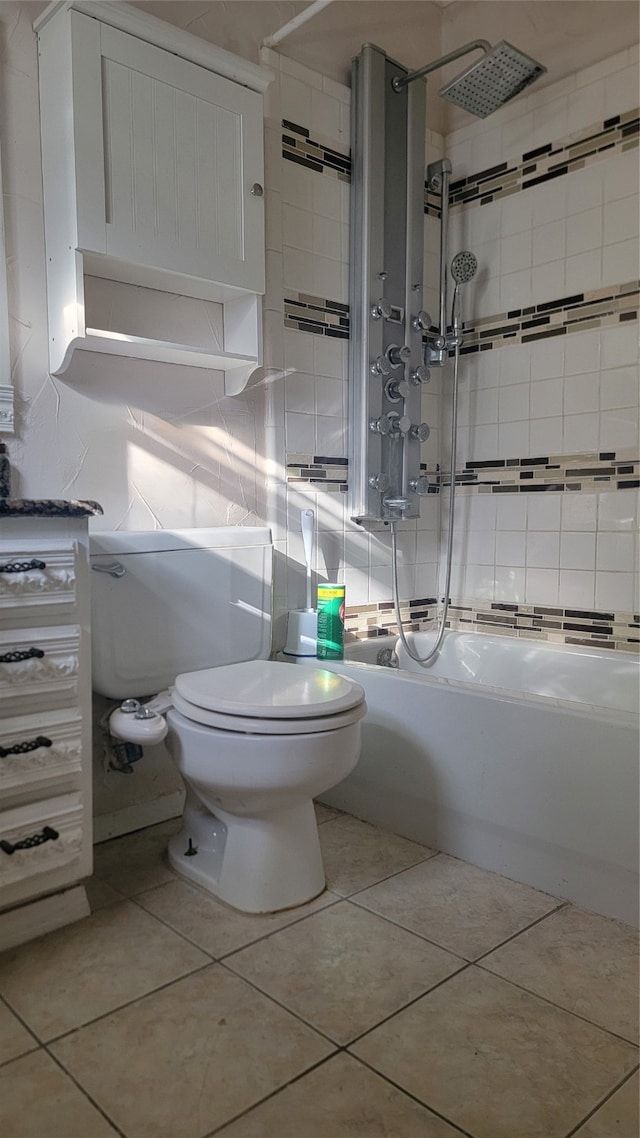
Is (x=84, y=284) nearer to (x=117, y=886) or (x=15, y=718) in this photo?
(x=15, y=718)

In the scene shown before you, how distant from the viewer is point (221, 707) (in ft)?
5.00

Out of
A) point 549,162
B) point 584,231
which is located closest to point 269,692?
point 584,231

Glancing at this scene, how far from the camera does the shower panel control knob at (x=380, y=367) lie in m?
2.39

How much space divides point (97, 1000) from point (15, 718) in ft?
1.63

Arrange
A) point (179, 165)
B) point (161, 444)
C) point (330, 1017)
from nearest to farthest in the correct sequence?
point (330, 1017) < point (179, 165) < point (161, 444)

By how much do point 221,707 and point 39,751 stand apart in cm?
34

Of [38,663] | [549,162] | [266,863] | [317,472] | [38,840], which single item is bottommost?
[266,863]

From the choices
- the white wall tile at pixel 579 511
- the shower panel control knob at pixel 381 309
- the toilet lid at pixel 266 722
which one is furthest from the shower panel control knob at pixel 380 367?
the toilet lid at pixel 266 722

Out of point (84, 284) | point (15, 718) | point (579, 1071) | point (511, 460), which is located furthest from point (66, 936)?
point (511, 460)

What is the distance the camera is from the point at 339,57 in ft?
7.72

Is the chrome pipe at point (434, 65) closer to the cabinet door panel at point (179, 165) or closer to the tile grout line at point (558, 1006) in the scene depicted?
the cabinet door panel at point (179, 165)

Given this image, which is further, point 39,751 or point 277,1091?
point 39,751

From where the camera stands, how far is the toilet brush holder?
2.21 meters

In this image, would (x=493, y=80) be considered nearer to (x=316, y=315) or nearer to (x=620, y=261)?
(x=620, y=261)
